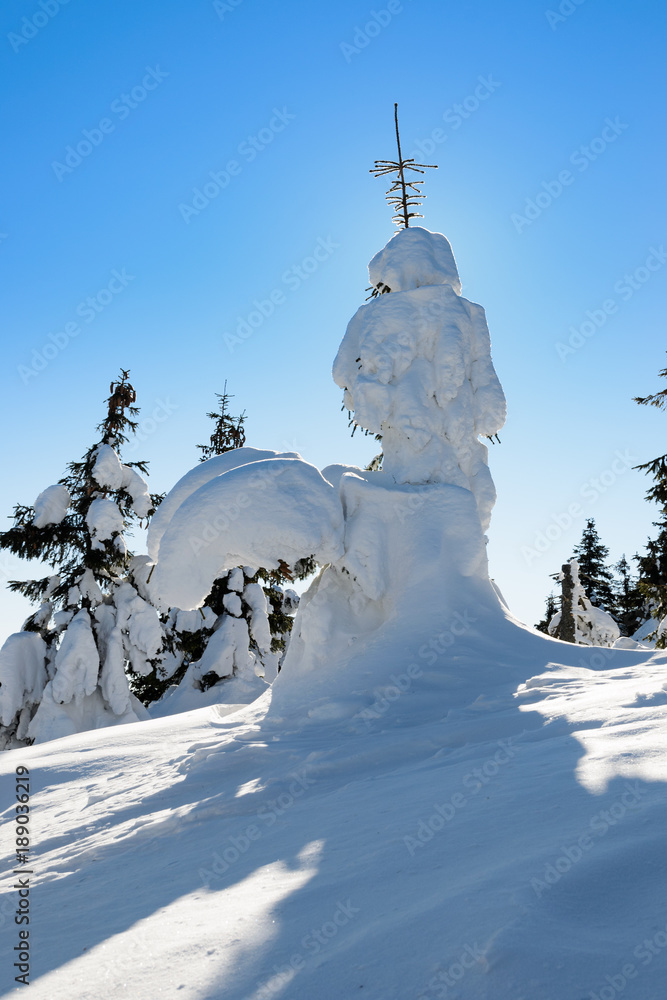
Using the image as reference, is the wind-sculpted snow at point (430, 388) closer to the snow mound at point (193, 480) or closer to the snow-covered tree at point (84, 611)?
the snow mound at point (193, 480)

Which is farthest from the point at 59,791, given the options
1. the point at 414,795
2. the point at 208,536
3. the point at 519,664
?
the point at 519,664

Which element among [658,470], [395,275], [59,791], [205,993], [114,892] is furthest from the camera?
[658,470]

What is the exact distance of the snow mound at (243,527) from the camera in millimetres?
→ 9227

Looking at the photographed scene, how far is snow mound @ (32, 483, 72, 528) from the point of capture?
54.5 ft

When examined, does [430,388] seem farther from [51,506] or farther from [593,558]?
[593,558]

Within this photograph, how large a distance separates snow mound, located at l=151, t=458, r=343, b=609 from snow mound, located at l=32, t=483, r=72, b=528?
27.2 feet

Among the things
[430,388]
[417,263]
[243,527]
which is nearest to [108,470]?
[243,527]

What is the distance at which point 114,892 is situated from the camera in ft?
15.2

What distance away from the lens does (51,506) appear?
16.8 metres

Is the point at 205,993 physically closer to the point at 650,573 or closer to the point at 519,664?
the point at 519,664

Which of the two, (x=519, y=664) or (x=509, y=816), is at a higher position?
(x=519, y=664)

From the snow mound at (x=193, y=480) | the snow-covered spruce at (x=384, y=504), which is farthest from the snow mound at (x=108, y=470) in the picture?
the snow-covered spruce at (x=384, y=504)

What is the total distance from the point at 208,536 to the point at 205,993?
673 centimetres

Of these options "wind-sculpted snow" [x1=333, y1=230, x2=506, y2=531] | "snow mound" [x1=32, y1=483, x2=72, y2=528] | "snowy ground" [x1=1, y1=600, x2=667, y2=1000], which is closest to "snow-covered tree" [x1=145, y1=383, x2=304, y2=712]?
"snow mound" [x1=32, y1=483, x2=72, y2=528]
